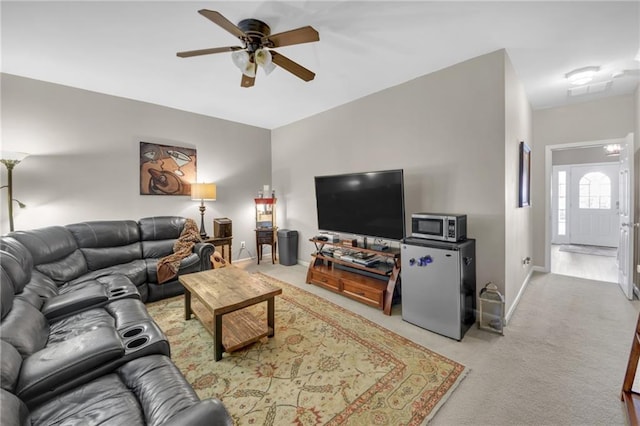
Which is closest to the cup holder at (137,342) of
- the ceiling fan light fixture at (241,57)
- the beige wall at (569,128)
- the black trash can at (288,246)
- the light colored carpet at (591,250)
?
the ceiling fan light fixture at (241,57)

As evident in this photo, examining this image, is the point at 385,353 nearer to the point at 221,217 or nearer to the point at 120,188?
the point at 221,217

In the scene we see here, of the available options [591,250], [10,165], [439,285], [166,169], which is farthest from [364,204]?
[591,250]

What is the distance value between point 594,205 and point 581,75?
519 centimetres

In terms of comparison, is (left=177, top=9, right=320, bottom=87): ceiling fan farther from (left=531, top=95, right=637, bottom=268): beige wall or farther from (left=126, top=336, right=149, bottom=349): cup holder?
(left=531, top=95, right=637, bottom=268): beige wall

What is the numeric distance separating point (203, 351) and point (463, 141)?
10.6ft

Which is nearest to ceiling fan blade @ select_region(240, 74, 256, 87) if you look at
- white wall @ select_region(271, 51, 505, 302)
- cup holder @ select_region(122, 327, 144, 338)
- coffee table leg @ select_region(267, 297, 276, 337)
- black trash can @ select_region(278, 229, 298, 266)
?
white wall @ select_region(271, 51, 505, 302)

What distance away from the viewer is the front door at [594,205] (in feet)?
19.7

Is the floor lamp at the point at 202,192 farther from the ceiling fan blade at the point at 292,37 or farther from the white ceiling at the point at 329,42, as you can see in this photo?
the ceiling fan blade at the point at 292,37

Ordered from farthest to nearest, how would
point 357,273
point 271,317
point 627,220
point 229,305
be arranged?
point 357,273
point 627,220
point 271,317
point 229,305

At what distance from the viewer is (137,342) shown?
1507 millimetres

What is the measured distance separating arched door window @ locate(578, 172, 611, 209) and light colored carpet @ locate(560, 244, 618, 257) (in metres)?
1.00

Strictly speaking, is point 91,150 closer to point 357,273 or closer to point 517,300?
point 357,273

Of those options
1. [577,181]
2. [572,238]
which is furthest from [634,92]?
[572,238]

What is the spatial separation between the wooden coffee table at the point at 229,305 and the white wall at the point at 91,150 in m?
2.06
